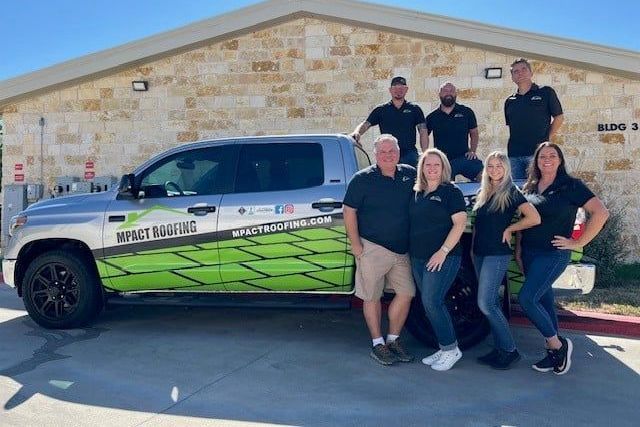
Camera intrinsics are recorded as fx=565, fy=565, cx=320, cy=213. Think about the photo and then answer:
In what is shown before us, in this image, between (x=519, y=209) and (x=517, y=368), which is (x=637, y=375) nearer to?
(x=517, y=368)

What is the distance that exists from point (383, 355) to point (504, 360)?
3.19 feet

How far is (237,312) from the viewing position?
6496 millimetres

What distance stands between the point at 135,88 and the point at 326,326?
23.0ft

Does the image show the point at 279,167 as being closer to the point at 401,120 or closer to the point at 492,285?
the point at 401,120

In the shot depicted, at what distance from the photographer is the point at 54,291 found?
18.3ft

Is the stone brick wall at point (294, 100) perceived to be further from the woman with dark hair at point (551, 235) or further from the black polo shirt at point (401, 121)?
the woman with dark hair at point (551, 235)

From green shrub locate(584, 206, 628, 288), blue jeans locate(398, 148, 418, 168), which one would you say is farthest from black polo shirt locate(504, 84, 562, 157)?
green shrub locate(584, 206, 628, 288)

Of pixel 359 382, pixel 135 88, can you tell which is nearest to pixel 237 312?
pixel 359 382

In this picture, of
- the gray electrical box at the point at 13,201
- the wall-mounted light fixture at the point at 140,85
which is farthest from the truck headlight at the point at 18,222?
the gray electrical box at the point at 13,201

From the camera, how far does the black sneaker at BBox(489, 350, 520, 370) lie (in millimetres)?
4566

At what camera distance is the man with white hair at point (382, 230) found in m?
4.55

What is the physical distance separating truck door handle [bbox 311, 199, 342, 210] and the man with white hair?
344 millimetres

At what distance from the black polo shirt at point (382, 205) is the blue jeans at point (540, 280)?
99 cm

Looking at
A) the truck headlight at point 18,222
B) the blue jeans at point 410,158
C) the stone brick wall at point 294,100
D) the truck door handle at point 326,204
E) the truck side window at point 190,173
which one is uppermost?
the stone brick wall at point 294,100
